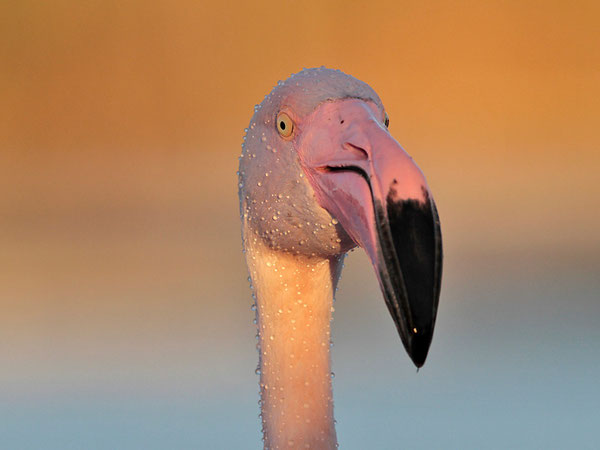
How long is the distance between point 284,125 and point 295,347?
42 centimetres

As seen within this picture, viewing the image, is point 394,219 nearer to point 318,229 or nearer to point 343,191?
point 343,191

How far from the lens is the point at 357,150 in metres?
1.21

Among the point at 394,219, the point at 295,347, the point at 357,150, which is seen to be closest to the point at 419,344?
the point at 394,219

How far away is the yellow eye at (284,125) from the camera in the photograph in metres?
1.34

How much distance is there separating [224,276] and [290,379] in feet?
10.6

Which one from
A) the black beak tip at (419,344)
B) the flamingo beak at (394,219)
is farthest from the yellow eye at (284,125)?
the black beak tip at (419,344)

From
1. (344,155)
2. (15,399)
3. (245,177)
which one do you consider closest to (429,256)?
(344,155)

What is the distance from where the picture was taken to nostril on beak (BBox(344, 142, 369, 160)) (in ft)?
3.91

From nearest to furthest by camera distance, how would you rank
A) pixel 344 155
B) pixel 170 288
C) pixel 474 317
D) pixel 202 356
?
pixel 344 155 < pixel 202 356 < pixel 474 317 < pixel 170 288

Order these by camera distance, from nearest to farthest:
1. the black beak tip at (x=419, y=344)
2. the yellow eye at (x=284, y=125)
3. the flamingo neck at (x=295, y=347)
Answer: the black beak tip at (x=419, y=344)
the yellow eye at (x=284, y=125)
the flamingo neck at (x=295, y=347)

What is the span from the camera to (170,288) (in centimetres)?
455

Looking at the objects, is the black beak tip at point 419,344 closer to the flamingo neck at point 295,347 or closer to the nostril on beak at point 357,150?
the nostril on beak at point 357,150

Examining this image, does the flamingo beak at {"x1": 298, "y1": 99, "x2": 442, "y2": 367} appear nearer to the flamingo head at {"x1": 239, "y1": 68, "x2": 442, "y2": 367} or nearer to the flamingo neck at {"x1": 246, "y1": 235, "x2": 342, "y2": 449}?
the flamingo head at {"x1": 239, "y1": 68, "x2": 442, "y2": 367}

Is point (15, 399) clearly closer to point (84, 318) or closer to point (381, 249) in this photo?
point (84, 318)
